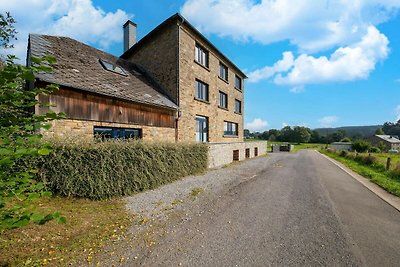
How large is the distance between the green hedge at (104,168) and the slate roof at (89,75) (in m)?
3.18

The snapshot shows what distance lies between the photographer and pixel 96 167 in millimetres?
6512

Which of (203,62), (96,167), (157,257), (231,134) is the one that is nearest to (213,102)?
(203,62)

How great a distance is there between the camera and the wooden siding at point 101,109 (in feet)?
26.9

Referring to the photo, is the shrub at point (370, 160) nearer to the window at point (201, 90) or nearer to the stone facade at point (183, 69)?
the stone facade at point (183, 69)

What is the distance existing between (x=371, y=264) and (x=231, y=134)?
1853 cm

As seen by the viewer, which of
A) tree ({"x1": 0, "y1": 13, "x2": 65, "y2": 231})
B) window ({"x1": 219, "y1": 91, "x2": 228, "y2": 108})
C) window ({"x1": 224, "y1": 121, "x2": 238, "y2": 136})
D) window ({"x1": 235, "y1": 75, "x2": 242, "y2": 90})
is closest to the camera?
tree ({"x1": 0, "y1": 13, "x2": 65, "y2": 231})

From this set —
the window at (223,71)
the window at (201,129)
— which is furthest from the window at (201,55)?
the window at (201,129)

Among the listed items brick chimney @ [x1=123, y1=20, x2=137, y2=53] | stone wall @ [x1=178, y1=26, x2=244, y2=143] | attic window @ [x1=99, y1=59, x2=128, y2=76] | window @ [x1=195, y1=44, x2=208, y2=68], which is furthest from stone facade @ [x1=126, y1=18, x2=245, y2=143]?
attic window @ [x1=99, y1=59, x2=128, y2=76]

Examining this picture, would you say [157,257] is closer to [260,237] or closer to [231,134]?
[260,237]

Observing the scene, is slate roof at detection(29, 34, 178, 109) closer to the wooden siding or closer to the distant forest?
the wooden siding

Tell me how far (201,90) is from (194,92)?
56.0 inches

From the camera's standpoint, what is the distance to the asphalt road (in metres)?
3.60

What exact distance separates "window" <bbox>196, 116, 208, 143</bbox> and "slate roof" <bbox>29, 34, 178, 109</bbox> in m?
3.27

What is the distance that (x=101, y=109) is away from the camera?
9438 millimetres
